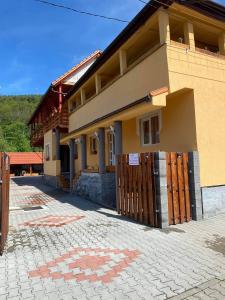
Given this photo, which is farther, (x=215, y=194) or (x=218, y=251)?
(x=215, y=194)

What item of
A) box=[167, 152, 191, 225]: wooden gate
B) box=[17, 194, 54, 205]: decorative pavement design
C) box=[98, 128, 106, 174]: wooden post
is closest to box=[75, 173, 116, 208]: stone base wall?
box=[98, 128, 106, 174]: wooden post

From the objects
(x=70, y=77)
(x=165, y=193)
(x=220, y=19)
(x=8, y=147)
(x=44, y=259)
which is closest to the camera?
(x=44, y=259)

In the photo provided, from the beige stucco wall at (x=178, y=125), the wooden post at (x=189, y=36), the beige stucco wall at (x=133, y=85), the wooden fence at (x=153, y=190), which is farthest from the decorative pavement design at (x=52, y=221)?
the wooden post at (x=189, y=36)

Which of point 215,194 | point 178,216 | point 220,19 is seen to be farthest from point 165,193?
point 220,19

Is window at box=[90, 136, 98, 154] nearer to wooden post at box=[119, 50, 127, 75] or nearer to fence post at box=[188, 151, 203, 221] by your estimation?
wooden post at box=[119, 50, 127, 75]

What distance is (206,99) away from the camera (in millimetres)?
8664

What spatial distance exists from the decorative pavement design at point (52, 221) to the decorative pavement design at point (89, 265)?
2.65 m

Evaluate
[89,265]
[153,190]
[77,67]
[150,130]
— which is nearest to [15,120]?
[77,67]

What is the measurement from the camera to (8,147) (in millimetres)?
71000

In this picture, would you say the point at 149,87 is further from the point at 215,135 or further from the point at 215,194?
the point at 215,194

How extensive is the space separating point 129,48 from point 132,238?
8.13m

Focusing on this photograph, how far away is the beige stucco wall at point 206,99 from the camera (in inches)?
323

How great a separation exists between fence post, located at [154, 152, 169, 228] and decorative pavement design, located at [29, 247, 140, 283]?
197cm

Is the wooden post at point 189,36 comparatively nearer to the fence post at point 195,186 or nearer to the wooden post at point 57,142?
the fence post at point 195,186
